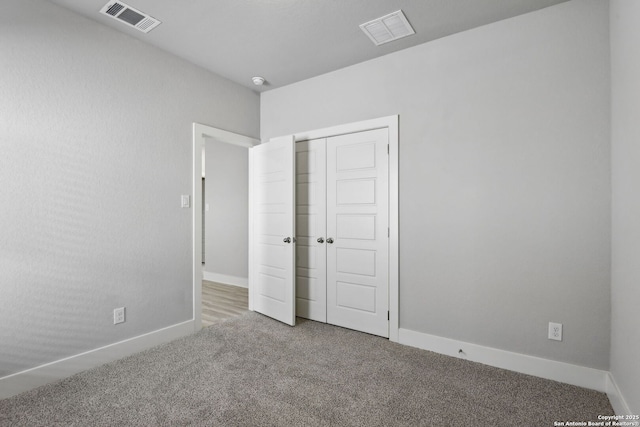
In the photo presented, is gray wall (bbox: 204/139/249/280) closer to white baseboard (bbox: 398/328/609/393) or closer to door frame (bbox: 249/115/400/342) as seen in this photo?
door frame (bbox: 249/115/400/342)

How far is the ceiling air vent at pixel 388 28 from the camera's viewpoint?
93.5 inches

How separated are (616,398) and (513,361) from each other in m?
0.58

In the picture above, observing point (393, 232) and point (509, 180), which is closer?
point (509, 180)

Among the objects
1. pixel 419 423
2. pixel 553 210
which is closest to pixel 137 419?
pixel 419 423

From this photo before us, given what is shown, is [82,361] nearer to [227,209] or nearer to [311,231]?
[311,231]

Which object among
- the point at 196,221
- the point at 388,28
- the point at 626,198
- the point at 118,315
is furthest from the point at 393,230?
the point at 118,315

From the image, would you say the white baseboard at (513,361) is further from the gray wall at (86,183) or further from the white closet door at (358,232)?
the gray wall at (86,183)

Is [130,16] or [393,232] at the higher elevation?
[130,16]

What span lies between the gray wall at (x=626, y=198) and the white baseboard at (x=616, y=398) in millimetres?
44

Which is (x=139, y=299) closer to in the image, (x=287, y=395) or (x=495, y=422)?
(x=287, y=395)

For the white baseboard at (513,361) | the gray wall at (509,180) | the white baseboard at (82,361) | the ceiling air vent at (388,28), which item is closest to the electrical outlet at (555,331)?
the gray wall at (509,180)

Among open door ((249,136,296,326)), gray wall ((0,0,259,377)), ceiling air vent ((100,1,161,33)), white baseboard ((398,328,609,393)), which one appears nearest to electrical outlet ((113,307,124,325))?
gray wall ((0,0,259,377))

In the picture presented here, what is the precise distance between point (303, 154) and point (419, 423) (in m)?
2.71

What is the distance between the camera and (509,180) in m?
2.37
